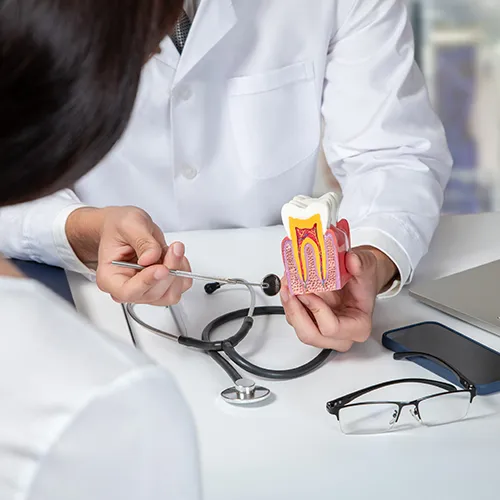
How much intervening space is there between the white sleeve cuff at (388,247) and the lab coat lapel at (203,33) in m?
0.38

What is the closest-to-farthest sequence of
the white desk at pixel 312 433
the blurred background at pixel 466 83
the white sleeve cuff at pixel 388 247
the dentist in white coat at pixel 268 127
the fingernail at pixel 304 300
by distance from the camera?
the white desk at pixel 312 433
the fingernail at pixel 304 300
the white sleeve cuff at pixel 388 247
the dentist in white coat at pixel 268 127
the blurred background at pixel 466 83

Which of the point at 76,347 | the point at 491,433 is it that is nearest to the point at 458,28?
the point at 491,433

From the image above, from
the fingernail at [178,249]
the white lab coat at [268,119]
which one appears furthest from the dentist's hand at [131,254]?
the white lab coat at [268,119]

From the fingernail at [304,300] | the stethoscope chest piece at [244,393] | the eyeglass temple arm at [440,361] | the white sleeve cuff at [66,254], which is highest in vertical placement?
the white sleeve cuff at [66,254]

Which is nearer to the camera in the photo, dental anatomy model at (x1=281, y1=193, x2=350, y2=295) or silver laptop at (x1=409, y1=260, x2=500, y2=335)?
dental anatomy model at (x1=281, y1=193, x2=350, y2=295)

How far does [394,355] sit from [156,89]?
0.64 m

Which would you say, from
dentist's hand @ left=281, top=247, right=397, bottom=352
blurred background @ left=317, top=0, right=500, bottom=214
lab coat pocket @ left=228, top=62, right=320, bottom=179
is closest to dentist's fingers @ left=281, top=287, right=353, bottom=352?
dentist's hand @ left=281, top=247, right=397, bottom=352

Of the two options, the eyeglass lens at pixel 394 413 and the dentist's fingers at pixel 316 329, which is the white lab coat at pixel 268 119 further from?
the eyeglass lens at pixel 394 413

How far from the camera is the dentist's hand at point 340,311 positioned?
0.86 metres

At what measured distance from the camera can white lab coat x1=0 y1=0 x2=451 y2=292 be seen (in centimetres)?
128

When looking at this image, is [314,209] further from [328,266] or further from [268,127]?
[268,127]

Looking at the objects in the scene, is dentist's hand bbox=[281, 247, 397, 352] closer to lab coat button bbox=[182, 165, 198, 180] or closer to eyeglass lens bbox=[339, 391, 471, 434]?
eyeglass lens bbox=[339, 391, 471, 434]

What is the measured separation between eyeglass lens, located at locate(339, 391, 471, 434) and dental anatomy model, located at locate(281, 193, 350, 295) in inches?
6.3

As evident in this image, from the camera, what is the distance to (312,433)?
28.5 inches
